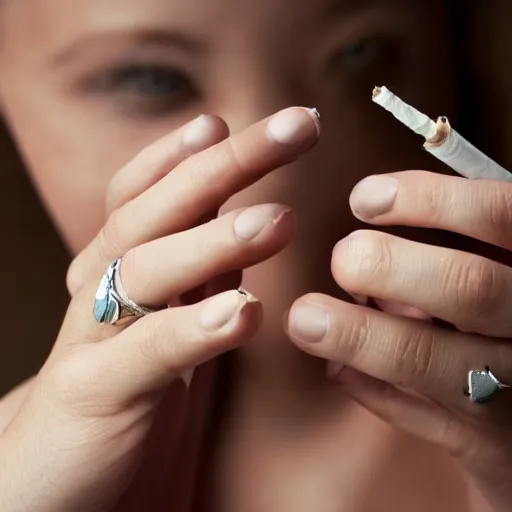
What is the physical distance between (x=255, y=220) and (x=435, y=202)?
0.26ft

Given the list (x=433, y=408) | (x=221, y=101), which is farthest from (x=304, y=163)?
(x=433, y=408)

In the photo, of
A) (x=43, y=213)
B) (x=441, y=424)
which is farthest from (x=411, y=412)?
(x=43, y=213)

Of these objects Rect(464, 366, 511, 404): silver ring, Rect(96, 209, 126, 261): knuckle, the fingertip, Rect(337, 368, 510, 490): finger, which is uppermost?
the fingertip

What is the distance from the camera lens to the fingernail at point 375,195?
307 mm

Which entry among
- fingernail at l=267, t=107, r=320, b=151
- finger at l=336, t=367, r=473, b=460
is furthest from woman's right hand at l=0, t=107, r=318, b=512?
finger at l=336, t=367, r=473, b=460

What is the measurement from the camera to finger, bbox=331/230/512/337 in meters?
0.31

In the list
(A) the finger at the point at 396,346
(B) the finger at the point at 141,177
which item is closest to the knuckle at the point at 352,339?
(A) the finger at the point at 396,346

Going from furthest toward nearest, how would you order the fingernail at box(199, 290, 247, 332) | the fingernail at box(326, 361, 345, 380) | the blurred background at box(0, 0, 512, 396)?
1. the blurred background at box(0, 0, 512, 396)
2. the fingernail at box(326, 361, 345, 380)
3. the fingernail at box(199, 290, 247, 332)

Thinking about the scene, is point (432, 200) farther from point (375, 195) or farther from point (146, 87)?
point (146, 87)

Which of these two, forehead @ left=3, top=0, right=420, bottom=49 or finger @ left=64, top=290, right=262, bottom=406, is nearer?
finger @ left=64, top=290, right=262, bottom=406

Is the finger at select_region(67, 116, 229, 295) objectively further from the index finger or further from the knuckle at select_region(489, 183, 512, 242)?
the knuckle at select_region(489, 183, 512, 242)

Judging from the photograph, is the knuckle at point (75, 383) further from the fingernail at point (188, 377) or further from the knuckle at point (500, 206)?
the knuckle at point (500, 206)

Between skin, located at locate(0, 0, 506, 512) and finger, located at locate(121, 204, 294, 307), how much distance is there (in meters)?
0.06

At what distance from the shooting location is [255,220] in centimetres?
29
